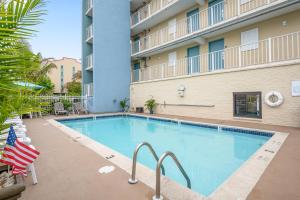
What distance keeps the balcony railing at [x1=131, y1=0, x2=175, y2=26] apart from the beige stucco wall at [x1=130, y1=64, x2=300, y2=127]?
6.11 metres

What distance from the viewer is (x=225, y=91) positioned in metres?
Result: 9.53

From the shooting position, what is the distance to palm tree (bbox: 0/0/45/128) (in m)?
1.08

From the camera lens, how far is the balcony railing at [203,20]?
377 inches

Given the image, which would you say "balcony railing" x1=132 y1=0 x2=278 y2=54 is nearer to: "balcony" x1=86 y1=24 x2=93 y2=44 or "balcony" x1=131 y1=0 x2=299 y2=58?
"balcony" x1=131 y1=0 x2=299 y2=58

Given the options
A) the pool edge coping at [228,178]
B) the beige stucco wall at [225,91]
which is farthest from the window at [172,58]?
the pool edge coping at [228,178]

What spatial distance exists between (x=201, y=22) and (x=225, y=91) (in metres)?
5.49

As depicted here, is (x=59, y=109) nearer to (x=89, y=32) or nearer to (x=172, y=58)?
(x=89, y=32)

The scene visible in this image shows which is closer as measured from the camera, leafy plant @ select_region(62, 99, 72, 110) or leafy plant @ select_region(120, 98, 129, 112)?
leafy plant @ select_region(62, 99, 72, 110)

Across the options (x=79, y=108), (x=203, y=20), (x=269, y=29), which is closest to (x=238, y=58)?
(x=269, y=29)

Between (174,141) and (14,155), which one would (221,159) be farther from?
(14,155)

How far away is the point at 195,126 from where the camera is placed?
9.02m

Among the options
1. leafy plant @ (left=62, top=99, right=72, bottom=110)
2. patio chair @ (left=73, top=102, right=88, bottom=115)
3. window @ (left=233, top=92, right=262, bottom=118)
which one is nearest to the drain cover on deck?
window @ (left=233, top=92, right=262, bottom=118)

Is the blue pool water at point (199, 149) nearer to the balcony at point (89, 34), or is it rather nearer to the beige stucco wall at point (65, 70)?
the balcony at point (89, 34)

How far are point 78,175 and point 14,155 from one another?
113 centimetres
